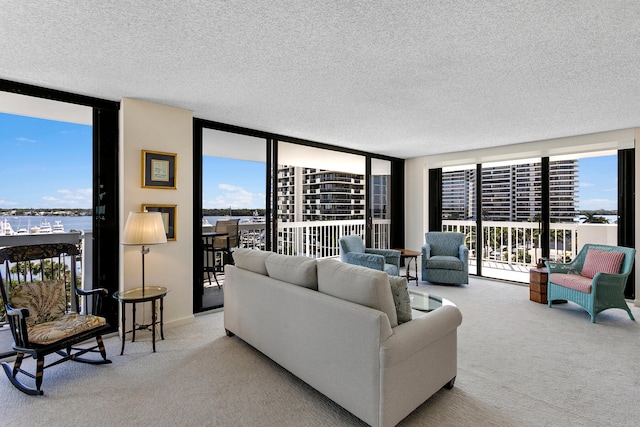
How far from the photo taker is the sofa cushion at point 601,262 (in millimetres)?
3684

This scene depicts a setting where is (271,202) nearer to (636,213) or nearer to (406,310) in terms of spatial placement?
(406,310)

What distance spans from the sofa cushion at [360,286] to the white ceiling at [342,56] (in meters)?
1.52

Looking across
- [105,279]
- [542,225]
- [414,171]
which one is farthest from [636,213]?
[105,279]

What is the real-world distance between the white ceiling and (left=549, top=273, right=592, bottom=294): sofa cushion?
76.9 inches

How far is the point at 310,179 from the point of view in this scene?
6.21 m

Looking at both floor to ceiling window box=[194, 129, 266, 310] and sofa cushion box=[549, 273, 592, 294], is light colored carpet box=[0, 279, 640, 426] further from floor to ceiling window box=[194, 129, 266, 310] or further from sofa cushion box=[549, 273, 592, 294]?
floor to ceiling window box=[194, 129, 266, 310]

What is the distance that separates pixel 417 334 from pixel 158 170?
9.85 ft

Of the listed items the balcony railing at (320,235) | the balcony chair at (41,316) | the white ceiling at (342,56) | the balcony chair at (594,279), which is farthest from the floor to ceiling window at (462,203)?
the balcony chair at (41,316)

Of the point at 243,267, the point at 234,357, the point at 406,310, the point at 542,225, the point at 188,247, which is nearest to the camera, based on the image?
the point at 406,310

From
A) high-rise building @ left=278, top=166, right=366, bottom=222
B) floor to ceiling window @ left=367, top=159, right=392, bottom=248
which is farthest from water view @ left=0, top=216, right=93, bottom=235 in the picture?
floor to ceiling window @ left=367, top=159, right=392, bottom=248

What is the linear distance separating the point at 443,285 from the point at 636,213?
8.92 feet

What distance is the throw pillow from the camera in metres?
1.97

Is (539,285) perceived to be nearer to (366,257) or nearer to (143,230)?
(366,257)

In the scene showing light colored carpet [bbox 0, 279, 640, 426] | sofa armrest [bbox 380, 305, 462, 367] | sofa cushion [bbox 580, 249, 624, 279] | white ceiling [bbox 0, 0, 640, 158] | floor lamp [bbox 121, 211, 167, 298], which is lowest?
light colored carpet [bbox 0, 279, 640, 426]
